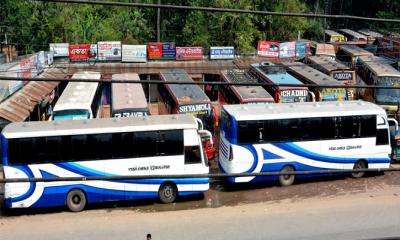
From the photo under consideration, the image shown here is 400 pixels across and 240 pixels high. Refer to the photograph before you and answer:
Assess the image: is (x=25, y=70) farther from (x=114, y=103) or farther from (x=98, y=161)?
(x=98, y=161)

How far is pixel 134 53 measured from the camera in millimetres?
28312

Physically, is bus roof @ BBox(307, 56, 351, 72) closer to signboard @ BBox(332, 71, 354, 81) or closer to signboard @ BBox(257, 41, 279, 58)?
signboard @ BBox(332, 71, 354, 81)

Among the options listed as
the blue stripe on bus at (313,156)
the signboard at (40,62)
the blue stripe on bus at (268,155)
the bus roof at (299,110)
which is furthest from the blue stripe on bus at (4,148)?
the signboard at (40,62)

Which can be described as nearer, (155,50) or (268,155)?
(268,155)

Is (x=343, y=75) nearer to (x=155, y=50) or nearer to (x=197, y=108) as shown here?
(x=197, y=108)

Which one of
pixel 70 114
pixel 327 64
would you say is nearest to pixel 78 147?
pixel 70 114

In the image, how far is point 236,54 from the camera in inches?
1273

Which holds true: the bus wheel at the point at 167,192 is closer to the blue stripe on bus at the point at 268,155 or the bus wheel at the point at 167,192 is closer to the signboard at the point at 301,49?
the blue stripe on bus at the point at 268,155

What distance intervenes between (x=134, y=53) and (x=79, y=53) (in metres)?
3.10

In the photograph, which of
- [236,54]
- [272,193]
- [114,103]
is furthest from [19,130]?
[236,54]

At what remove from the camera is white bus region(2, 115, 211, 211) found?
11.6m

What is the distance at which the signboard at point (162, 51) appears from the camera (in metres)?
28.8

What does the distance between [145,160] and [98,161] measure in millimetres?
1147

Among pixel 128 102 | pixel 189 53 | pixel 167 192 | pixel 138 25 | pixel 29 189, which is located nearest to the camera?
pixel 29 189
